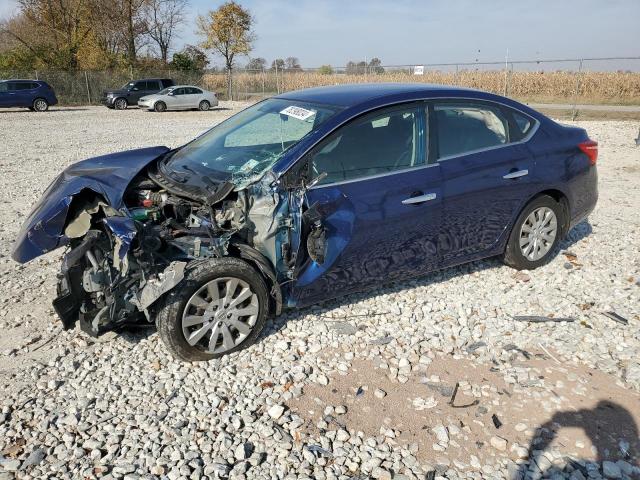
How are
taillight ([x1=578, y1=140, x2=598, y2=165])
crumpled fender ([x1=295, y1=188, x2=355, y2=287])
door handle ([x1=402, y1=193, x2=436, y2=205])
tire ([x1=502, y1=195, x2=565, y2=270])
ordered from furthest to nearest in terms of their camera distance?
1. taillight ([x1=578, y1=140, x2=598, y2=165])
2. tire ([x1=502, y1=195, x2=565, y2=270])
3. door handle ([x1=402, y1=193, x2=436, y2=205])
4. crumpled fender ([x1=295, y1=188, x2=355, y2=287])

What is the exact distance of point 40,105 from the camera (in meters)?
26.5

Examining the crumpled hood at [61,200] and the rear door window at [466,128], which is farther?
the rear door window at [466,128]

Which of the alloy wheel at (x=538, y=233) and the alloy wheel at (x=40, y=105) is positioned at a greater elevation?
the alloy wheel at (x=40, y=105)

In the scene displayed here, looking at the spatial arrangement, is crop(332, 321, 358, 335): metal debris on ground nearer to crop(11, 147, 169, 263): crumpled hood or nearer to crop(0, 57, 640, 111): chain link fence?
crop(11, 147, 169, 263): crumpled hood

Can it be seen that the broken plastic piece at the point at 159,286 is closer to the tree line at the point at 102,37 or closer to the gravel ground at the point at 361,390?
the gravel ground at the point at 361,390

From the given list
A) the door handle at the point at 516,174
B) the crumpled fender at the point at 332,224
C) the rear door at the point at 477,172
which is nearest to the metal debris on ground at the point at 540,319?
the rear door at the point at 477,172

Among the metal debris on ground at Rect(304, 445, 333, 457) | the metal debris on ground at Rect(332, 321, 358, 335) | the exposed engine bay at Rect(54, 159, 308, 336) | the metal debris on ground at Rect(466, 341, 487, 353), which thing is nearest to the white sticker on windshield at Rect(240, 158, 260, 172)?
the exposed engine bay at Rect(54, 159, 308, 336)

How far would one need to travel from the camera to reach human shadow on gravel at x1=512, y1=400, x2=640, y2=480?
2.73 m

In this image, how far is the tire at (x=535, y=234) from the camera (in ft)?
16.1

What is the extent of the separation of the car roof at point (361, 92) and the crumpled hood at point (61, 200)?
153cm

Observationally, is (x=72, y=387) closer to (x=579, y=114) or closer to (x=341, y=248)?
(x=341, y=248)

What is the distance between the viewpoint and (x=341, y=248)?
3.87 metres

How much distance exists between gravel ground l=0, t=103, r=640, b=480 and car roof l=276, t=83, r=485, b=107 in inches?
67.2

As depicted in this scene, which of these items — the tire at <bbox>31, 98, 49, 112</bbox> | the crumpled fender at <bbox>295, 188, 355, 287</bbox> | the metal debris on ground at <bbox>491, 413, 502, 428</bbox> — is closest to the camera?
the metal debris on ground at <bbox>491, 413, 502, 428</bbox>
